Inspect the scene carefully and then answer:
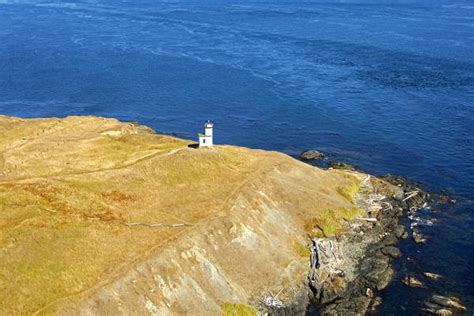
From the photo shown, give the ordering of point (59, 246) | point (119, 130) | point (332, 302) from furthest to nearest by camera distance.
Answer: point (119, 130) → point (332, 302) → point (59, 246)

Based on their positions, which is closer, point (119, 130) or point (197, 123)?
point (119, 130)

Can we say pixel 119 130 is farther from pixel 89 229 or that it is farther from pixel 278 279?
pixel 278 279

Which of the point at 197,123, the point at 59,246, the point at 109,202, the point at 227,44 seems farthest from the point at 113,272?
the point at 227,44

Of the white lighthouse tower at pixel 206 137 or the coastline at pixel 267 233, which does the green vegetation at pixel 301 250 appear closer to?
the coastline at pixel 267 233

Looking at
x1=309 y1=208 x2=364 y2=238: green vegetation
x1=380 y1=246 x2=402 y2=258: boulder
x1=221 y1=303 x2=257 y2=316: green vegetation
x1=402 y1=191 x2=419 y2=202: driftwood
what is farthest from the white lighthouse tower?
x1=402 y1=191 x2=419 y2=202: driftwood

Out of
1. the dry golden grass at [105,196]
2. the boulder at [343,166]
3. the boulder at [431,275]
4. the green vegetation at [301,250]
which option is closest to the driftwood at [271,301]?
the green vegetation at [301,250]

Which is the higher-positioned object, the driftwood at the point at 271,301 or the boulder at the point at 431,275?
the driftwood at the point at 271,301

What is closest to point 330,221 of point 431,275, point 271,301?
point 431,275

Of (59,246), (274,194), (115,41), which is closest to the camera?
(59,246)
